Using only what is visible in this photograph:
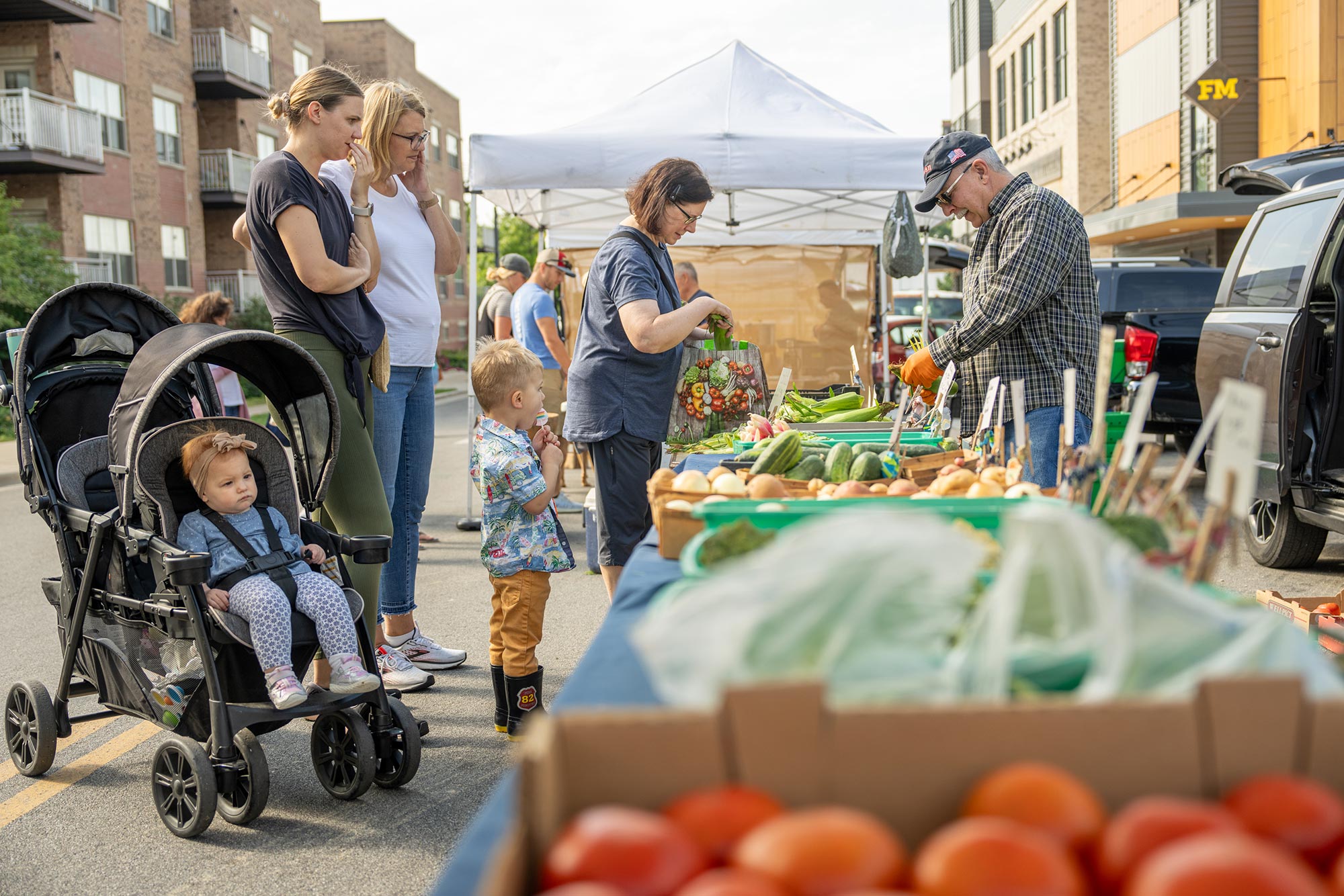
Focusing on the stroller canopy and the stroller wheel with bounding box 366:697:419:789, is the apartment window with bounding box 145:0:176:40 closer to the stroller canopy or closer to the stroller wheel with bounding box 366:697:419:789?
the stroller canopy

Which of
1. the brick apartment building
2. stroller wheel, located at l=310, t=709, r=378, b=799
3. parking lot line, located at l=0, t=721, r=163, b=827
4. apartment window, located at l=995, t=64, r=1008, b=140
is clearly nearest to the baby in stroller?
stroller wheel, located at l=310, t=709, r=378, b=799

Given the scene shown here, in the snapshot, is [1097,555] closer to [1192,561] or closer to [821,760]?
[821,760]

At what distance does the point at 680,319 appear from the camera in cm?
405

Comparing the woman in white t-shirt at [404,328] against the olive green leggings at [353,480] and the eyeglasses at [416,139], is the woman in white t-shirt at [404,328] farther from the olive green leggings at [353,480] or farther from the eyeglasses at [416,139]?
the olive green leggings at [353,480]

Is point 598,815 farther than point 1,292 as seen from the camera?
No

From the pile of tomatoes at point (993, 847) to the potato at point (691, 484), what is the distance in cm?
148

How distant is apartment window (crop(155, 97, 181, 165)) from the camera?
1156 inches

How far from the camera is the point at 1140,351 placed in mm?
9617

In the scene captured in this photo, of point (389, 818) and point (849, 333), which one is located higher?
point (849, 333)

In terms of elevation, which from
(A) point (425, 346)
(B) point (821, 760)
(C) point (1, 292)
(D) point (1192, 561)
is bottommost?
(B) point (821, 760)

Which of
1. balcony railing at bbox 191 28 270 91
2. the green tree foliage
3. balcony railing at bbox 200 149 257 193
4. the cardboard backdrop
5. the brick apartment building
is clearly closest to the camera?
the cardboard backdrop

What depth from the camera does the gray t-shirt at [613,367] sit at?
13.9 ft

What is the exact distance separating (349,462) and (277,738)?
108 cm

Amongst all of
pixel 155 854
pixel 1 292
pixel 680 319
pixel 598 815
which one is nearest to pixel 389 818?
pixel 155 854
